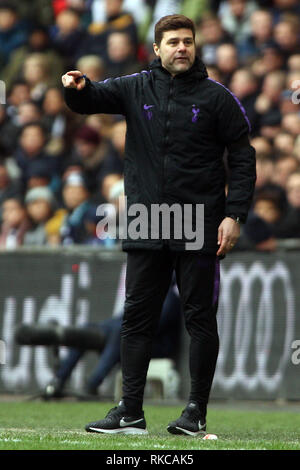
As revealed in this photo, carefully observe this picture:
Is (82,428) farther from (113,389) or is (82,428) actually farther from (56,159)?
(56,159)

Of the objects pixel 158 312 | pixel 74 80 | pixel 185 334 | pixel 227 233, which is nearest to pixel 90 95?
pixel 74 80

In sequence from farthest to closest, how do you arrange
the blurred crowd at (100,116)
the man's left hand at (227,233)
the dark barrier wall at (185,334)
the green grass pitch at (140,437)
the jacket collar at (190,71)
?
the blurred crowd at (100,116) → the dark barrier wall at (185,334) → the jacket collar at (190,71) → the man's left hand at (227,233) → the green grass pitch at (140,437)

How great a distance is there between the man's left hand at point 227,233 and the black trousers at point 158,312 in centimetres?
11

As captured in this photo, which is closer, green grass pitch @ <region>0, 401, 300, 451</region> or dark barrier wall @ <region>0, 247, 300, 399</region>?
green grass pitch @ <region>0, 401, 300, 451</region>

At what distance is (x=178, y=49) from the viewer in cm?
601

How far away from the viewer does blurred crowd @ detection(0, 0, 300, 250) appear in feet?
36.4

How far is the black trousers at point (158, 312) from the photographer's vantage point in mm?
6000

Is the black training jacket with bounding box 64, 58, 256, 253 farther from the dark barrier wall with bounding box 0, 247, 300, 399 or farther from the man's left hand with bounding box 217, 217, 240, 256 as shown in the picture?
the dark barrier wall with bounding box 0, 247, 300, 399

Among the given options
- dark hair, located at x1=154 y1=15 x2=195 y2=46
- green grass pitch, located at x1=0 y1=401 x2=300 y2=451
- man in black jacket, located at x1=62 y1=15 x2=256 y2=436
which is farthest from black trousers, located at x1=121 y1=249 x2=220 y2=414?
dark hair, located at x1=154 y1=15 x2=195 y2=46

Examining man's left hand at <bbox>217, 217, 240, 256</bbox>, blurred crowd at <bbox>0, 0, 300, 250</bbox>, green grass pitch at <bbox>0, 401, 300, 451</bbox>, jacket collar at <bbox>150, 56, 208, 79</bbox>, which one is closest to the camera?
green grass pitch at <bbox>0, 401, 300, 451</bbox>

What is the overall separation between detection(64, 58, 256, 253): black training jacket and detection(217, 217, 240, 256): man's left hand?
5 centimetres

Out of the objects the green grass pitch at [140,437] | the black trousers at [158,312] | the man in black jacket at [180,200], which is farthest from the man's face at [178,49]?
the green grass pitch at [140,437]

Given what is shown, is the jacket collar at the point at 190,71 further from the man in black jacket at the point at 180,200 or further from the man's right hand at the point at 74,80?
the man's right hand at the point at 74,80

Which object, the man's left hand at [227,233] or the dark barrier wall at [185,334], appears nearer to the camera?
the man's left hand at [227,233]
